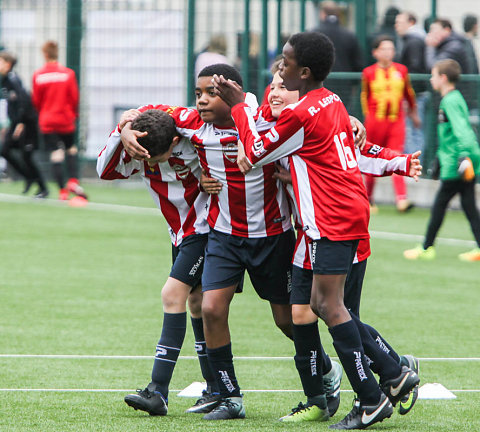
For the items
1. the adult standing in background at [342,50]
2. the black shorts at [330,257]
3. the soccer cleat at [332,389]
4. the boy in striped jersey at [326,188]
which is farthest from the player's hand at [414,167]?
the adult standing in background at [342,50]

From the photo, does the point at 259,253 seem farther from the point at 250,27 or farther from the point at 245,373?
the point at 250,27

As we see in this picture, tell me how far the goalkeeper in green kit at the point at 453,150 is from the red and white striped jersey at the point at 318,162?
208 inches

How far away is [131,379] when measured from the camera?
5863mm

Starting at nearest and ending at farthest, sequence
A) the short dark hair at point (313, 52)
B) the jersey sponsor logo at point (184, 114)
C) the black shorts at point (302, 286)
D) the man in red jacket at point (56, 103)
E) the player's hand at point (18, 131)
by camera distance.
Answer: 1. the short dark hair at point (313, 52)
2. the black shorts at point (302, 286)
3. the jersey sponsor logo at point (184, 114)
4. the player's hand at point (18, 131)
5. the man in red jacket at point (56, 103)

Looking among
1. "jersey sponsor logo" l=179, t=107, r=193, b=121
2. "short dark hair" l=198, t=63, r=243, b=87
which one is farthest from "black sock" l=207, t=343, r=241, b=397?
"short dark hair" l=198, t=63, r=243, b=87

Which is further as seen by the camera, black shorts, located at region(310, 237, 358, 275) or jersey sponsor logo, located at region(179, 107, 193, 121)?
jersey sponsor logo, located at region(179, 107, 193, 121)

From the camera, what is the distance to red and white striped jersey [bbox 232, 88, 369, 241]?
4.73 metres

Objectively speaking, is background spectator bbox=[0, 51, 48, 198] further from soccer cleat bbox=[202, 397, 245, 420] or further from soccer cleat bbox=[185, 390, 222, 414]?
soccer cleat bbox=[202, 397, 245, 420]

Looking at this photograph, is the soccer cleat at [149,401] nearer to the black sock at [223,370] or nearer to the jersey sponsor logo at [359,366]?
the black sock at [223,370]

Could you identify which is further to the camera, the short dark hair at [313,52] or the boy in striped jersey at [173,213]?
the boy in striped jersey at [173,213]

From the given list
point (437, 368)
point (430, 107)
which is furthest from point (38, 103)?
point (437, 368)

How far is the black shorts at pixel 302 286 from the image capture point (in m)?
4.95

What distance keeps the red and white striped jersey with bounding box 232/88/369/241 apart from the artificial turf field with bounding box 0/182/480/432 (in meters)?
0.93

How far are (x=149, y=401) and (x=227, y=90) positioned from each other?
1.49 m
